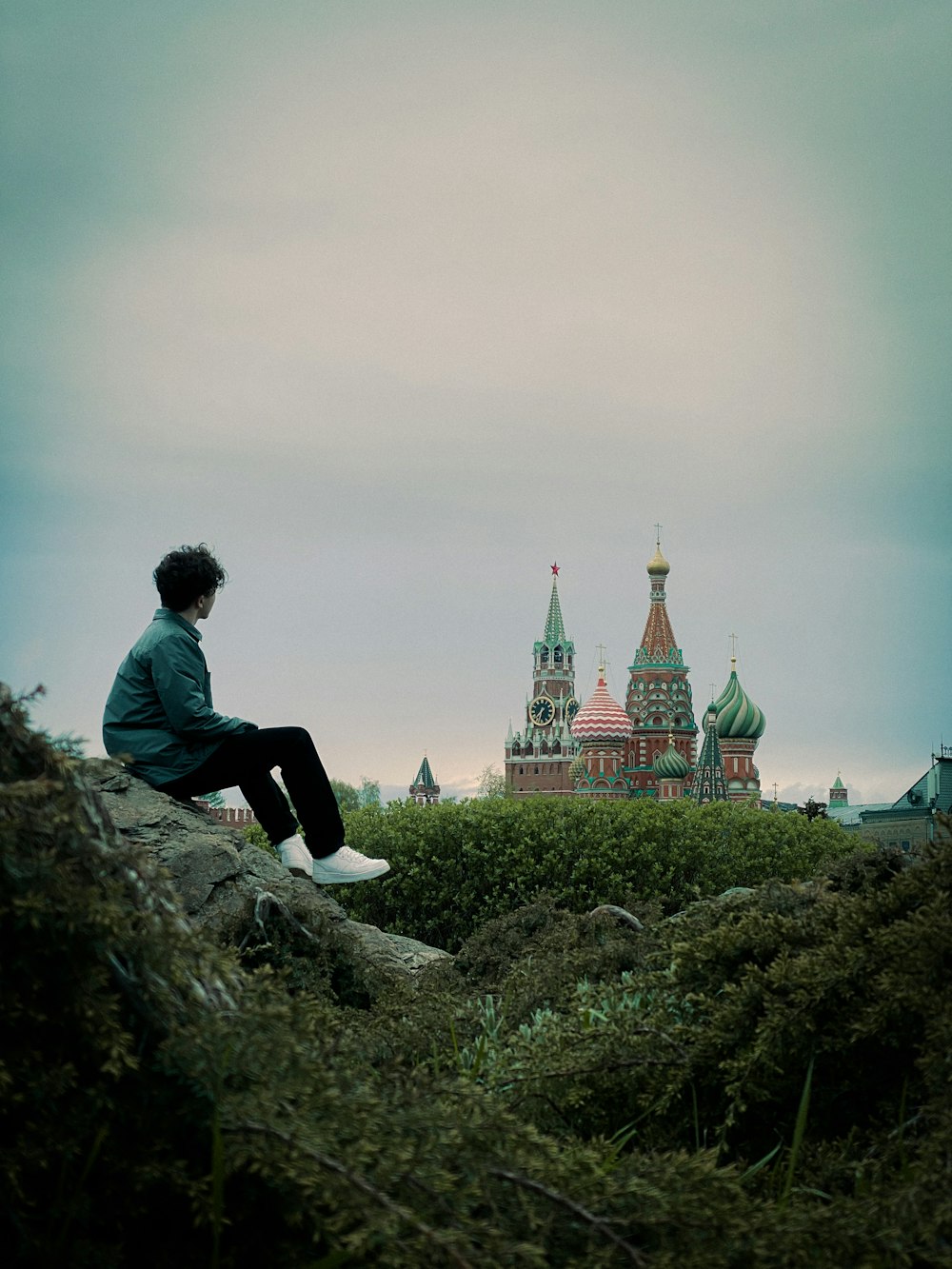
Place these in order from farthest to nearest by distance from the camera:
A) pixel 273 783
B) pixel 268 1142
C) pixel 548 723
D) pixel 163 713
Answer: pixel 548 723 < pixel 273 783 < pixel 163 713 < pixel 268 1142

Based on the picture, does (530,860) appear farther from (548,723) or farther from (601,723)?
(548,723)

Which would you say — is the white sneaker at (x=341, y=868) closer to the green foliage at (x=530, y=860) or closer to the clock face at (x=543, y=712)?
the green foliage at (x=530, y=860)

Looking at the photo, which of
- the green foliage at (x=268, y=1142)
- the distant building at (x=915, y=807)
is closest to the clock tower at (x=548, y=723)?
the distant building at (x=915, y=807)

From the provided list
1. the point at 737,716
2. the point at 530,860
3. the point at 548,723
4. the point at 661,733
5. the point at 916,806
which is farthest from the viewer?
the point at 548,723

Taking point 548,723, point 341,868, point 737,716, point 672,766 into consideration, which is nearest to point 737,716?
point 737,716

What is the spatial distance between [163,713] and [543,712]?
9151 cm

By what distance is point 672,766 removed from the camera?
226 feet

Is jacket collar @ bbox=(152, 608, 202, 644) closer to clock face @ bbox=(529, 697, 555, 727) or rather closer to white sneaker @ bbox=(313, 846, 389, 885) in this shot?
white sneaker @ bbox=(313, 846, 389, 885)

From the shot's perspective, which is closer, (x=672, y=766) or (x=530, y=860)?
(x=530, y=860)

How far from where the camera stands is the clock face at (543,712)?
95875 millimetres

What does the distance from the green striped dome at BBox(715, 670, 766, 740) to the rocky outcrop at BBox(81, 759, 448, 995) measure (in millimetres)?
62326

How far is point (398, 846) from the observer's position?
9.17m

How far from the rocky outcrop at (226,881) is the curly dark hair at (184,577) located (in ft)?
2.49

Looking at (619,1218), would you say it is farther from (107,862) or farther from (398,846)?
(398,846)
